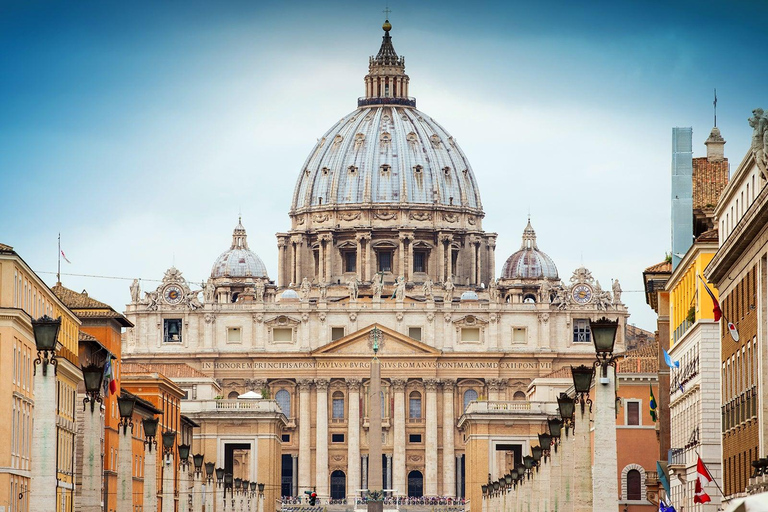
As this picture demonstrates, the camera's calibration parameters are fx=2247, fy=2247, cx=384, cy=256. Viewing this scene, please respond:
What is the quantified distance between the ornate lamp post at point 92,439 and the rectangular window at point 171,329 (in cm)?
12847

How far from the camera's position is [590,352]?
172750 millimetres

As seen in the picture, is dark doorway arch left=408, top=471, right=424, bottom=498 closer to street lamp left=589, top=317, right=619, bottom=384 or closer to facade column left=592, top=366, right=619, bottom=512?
facade column left=592, top=366, right=619, bottom=512

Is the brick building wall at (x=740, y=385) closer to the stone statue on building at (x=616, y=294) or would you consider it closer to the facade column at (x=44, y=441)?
the facade column at (x=44, y=441)

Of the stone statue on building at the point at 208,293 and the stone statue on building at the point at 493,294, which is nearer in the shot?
the stone statue on building at the point at 493,294

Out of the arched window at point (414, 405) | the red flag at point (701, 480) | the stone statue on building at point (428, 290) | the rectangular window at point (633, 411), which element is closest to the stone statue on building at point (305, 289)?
the stone statue on building at point (428, 290)

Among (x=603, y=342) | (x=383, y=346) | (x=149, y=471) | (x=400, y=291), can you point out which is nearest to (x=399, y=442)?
(x=383, y=346)

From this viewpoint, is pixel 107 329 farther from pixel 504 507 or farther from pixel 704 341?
pixel 704 341

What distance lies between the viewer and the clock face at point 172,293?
180 meters

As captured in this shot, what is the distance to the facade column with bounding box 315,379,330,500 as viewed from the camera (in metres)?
172

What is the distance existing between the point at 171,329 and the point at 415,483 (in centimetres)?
2301

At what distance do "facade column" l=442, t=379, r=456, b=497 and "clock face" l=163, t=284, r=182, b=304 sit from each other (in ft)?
74.9

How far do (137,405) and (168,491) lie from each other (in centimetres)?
1319

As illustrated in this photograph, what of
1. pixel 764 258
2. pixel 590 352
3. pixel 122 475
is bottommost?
pixel 122 475

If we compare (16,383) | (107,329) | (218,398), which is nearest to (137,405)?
(107,329)
